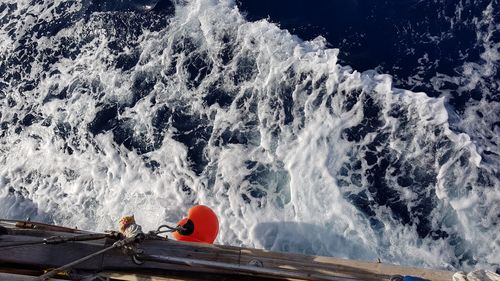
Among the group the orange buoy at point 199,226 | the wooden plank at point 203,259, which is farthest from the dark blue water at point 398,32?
the wooden plank at point 203,259

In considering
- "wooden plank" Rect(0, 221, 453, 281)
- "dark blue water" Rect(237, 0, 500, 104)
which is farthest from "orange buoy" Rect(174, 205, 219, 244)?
"dark blue water" Rect(237, 0, 500, 104)

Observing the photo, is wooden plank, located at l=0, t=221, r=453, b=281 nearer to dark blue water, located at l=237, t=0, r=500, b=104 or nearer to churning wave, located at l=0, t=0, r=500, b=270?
churning wave, located at l=0, t=0, r=500, b=270

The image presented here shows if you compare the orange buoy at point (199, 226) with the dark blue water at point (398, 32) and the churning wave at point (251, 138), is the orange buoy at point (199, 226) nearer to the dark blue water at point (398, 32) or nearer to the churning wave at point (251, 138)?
the churning wave at point (251, 138)

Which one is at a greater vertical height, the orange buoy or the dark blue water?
the dark blue water

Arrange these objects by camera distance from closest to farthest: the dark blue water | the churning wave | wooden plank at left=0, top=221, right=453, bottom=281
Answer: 1. wooden plank at left=0, top=221, right=453, bottom=281
2. the churning wave
3. the dark blue water

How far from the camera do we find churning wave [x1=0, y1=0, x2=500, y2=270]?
8445 mm

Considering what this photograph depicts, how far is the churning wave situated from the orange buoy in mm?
1635

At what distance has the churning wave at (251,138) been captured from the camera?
845 centimetres

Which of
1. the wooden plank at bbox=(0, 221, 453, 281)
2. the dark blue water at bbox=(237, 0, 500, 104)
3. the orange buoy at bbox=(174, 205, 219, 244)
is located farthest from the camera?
the dark blue water at bbox=(237, 0, 500, 104)

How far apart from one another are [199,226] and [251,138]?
10.6 feet

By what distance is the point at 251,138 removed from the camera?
9758 millimetres

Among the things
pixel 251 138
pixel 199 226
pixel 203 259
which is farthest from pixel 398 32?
pixel 203 259

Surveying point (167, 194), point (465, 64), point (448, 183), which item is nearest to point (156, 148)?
point (167, 194)

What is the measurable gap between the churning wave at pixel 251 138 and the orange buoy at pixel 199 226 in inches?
64.4
